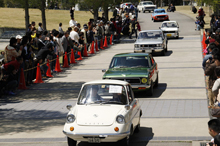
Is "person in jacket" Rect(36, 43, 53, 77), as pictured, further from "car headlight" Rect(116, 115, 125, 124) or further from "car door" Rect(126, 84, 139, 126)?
"car headlight" Rect(116, 115, 125, 124)

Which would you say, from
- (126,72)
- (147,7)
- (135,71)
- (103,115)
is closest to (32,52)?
(126,72)

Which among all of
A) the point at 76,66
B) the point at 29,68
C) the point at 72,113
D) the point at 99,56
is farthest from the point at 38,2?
the point at 72,113

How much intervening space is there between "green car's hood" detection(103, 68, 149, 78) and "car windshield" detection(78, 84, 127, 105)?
17.5ft

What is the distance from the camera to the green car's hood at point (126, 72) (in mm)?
15906

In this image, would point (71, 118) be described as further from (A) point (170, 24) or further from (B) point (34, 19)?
(B) point (34, 19)

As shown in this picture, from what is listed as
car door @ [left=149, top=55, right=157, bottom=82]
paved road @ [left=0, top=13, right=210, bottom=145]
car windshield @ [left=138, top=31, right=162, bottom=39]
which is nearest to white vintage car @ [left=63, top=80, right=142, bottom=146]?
paved road @ [left=0, top=13, right=210, bottom=145]

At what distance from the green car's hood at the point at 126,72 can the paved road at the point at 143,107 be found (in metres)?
0.94

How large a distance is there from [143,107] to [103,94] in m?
4.22

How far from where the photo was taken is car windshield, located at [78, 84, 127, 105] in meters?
10.4

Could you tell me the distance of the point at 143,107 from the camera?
14.4 m

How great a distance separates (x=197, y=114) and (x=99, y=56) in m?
16.6

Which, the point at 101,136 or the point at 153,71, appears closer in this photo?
the point at 101,136

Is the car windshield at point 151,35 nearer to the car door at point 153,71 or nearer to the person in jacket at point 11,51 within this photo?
the car door at point 153,71

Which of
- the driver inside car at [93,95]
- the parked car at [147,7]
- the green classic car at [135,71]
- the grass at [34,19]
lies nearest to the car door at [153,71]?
the green classic car at [135,71]
